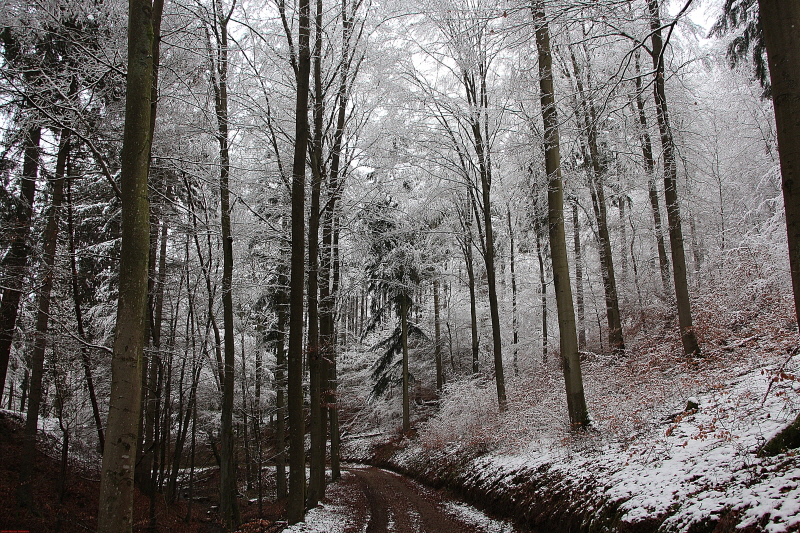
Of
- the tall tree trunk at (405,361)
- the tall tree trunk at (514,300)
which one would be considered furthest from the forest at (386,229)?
the tall tree trunk at (514,300)

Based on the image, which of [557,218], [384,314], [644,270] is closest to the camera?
[557,218]

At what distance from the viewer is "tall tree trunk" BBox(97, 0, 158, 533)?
3.33 metres

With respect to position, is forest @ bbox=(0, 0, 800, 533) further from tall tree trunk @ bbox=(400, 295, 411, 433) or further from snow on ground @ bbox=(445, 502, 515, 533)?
tall tree trunk @ bbox=(400, 295, 411, 433)

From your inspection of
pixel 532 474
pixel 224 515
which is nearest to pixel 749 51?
pixel 532 474

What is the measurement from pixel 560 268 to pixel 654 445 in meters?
3.34

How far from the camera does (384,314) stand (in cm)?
2077

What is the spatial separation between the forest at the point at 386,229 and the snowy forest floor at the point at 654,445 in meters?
0.04

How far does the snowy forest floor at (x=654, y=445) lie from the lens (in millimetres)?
3838

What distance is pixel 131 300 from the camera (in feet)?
11.7

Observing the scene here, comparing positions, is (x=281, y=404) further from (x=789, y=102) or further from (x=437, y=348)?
(x=789, y=102)

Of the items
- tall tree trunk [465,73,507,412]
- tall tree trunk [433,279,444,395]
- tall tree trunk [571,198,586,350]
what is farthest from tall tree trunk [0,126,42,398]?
tall tree trunk [571,198,586,350]

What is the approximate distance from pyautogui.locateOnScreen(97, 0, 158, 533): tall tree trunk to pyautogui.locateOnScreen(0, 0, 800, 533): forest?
2 centimetres

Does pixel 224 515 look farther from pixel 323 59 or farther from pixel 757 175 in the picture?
pixel 757 175

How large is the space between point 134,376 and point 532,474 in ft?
20.6
